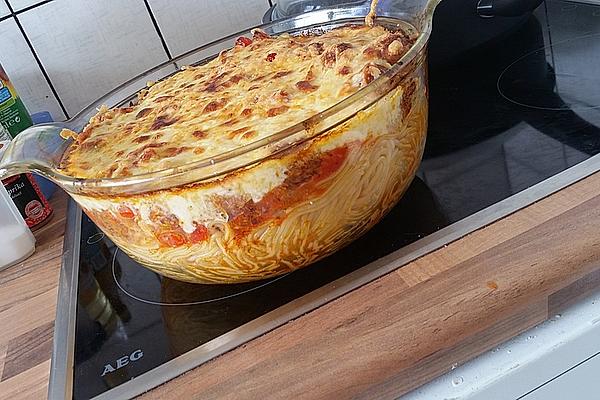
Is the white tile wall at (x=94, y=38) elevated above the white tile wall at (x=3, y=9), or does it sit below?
below

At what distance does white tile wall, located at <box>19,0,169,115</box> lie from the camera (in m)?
1.04

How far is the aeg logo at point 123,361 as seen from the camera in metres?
0.59

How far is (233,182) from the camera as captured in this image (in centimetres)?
53

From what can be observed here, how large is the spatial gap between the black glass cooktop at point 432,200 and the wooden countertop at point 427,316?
0.04m

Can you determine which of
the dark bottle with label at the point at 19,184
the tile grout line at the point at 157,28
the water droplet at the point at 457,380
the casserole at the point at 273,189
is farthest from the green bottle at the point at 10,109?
the water droplet at the point at 457,380

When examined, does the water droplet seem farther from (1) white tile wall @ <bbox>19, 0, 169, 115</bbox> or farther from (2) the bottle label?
(1) white tile wall @ <bbox>19, 0, 169, 115</bbox>

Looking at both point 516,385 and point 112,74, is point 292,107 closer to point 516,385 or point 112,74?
point 516,385

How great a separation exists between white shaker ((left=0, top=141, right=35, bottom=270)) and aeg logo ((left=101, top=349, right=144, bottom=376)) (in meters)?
0.33

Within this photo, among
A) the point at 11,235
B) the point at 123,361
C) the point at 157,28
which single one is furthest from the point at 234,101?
the point at 157,28

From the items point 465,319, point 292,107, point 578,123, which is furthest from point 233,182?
point 578,123

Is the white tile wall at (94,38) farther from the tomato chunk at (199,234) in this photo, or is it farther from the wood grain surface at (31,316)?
the tomato chunk at (199,234)

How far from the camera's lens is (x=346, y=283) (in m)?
0.58

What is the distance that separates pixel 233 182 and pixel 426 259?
18 centimetres

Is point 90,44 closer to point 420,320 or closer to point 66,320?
point 66,320
